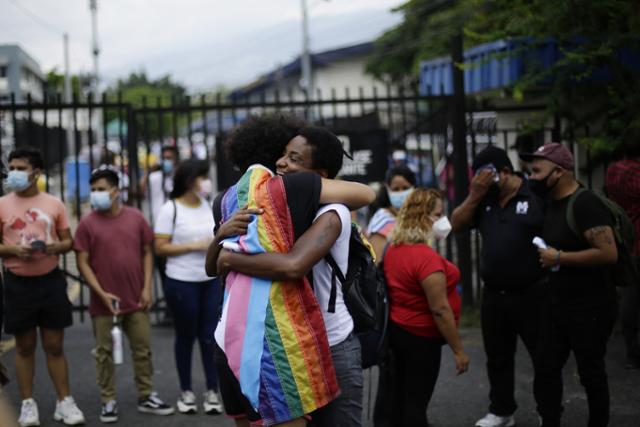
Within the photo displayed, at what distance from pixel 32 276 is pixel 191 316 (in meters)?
1.20

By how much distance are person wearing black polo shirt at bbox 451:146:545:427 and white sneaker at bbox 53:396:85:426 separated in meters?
2.90

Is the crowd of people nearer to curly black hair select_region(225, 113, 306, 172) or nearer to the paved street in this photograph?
curly black hair select_region(225, 113, 306, 172)

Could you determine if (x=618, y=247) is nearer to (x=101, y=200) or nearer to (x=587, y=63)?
(x=587, y=63)

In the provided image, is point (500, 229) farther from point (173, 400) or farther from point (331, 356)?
point (173, 400)

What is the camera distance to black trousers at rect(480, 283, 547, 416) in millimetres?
5770

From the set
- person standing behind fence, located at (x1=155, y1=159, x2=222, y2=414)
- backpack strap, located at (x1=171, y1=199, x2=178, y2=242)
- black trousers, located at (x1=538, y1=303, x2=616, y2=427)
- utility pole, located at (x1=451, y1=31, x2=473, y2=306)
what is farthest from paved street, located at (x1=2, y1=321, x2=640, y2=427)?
backpack strap, located at (x1=171, y1=199, x2=178, y2=242)

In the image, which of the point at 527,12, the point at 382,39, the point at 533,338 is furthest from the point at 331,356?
the point at 382,39

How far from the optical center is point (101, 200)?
660 centimetres

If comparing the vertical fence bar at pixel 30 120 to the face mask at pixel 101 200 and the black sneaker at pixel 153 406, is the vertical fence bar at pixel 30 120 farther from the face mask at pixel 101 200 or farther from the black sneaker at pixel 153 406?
the black sneaker at pixel 153 406

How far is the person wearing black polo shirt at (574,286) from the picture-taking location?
5.40 metres

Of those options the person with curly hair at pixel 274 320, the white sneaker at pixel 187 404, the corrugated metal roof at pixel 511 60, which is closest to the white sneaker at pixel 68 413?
the white sneaker at pixel 187 404

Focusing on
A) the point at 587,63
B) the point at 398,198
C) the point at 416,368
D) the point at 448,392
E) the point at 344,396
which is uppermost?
the point at 587,63

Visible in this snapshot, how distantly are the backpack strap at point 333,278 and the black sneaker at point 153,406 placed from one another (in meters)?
3.56

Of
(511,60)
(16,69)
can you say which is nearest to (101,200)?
(511,60)
